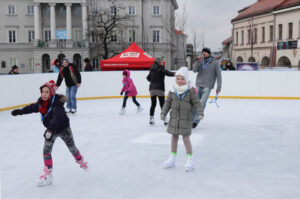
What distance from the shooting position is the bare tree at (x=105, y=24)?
40906mm

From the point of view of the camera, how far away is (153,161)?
4.89m

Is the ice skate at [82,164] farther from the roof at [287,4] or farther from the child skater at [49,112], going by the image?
the roof at [287,4]

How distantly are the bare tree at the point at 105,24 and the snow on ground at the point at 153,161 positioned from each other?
33374 mm

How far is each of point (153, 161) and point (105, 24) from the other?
3789cm

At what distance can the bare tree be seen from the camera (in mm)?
40906

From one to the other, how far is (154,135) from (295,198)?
3562 mm

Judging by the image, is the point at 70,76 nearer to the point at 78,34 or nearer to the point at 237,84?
the point at 237,84

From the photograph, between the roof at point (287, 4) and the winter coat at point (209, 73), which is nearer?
the winter coat at point (209, 73)

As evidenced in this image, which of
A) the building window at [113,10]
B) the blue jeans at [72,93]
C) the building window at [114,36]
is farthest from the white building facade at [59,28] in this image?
the blue jeans at [72,93]

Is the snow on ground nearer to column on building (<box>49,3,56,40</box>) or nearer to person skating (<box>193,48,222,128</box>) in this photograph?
person skating (<box>193,48,222,128</box>)

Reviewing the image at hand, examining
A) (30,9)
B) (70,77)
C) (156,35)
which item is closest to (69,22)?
(30,9)

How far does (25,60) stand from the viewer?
1756 inches

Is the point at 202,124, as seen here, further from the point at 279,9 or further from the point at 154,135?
the point at 279,9

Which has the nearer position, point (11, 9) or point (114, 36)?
point (114, 36)
